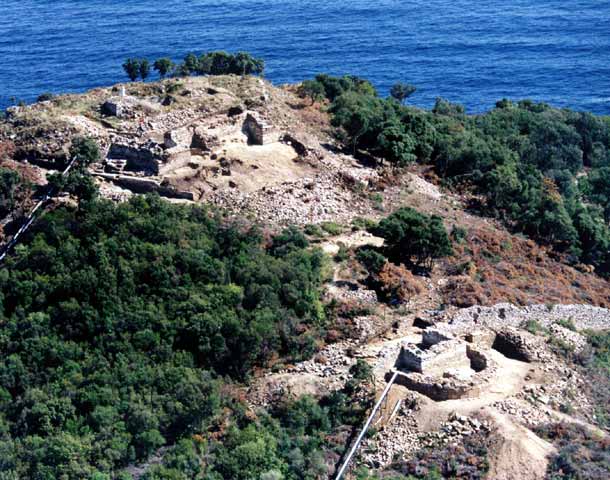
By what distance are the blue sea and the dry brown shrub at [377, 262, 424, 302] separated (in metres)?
73.0

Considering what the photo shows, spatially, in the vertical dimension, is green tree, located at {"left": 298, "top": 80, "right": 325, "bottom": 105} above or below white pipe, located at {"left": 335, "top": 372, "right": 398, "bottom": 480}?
above

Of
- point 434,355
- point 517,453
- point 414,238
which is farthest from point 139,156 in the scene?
point 517,453

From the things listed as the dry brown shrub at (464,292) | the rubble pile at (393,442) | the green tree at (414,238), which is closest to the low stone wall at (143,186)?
the green tree at (414,238)

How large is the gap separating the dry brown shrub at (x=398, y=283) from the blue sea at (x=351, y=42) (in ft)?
239

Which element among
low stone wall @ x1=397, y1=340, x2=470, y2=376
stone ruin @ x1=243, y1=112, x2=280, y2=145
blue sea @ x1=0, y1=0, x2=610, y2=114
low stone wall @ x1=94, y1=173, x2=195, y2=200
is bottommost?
blue sea @ x1=0, y1=0, x2=610, y2=114

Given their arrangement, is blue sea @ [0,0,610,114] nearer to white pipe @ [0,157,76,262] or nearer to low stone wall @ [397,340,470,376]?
white pipe @ [0,157,76,262]

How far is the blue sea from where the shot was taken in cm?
13312

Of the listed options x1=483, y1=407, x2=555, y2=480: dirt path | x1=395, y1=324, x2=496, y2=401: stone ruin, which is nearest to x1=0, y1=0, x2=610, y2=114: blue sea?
x1=395, y1=324, x2=496, y2=401: stone ruin

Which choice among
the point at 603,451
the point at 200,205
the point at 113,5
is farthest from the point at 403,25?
the point at 603,451

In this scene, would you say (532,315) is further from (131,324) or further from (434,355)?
(131,324)

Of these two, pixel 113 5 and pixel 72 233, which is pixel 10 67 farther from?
pixel 72 233

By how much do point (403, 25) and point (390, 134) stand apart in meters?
92.6

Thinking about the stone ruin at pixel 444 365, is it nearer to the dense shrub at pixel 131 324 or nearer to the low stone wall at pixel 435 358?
the low stone wall at pixel 435 358

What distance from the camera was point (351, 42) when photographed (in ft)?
501
